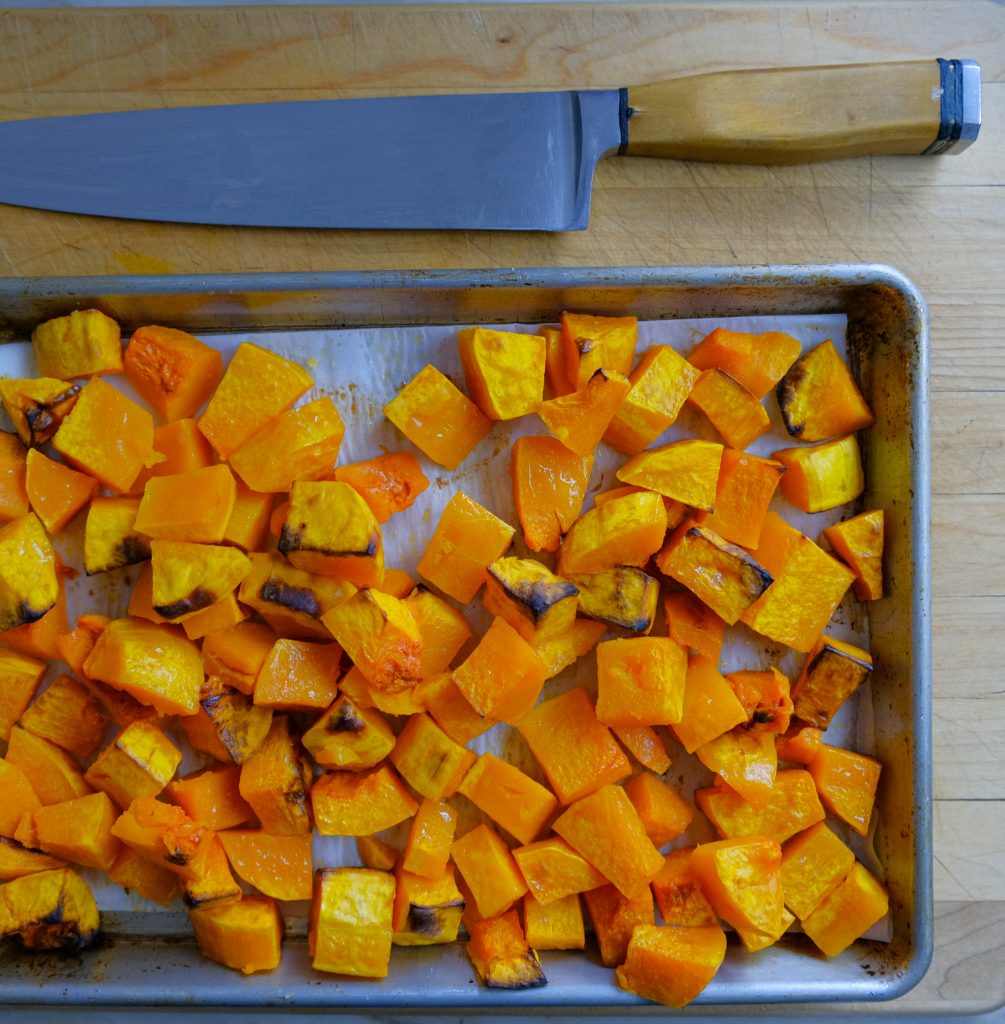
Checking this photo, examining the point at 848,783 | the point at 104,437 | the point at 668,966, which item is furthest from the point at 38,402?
the point at 848,783

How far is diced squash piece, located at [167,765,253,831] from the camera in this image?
1.76m

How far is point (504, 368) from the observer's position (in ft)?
5.68

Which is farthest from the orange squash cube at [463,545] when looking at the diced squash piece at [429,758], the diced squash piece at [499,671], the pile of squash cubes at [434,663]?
the diced squash piece at [429,758]

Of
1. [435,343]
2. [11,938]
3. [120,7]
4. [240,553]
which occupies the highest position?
[120,7]

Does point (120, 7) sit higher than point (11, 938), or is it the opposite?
point (120, 7)

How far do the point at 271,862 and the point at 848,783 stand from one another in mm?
1135

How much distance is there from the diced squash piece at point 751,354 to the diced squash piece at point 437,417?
1.52 ft

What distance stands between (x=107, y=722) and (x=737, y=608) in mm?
1254

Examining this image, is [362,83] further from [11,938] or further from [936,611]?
[11,938]

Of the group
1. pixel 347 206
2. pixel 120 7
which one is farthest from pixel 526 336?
pixel 120 7

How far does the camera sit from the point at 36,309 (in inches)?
69.7

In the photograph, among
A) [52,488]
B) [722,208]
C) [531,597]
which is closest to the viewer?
[531,597]

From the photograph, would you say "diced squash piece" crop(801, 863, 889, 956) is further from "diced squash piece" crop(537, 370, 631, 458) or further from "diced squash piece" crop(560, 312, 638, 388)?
"diced squash piece" crop(560, 312, 638, 388)

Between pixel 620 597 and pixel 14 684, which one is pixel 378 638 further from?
pixel 14 684
